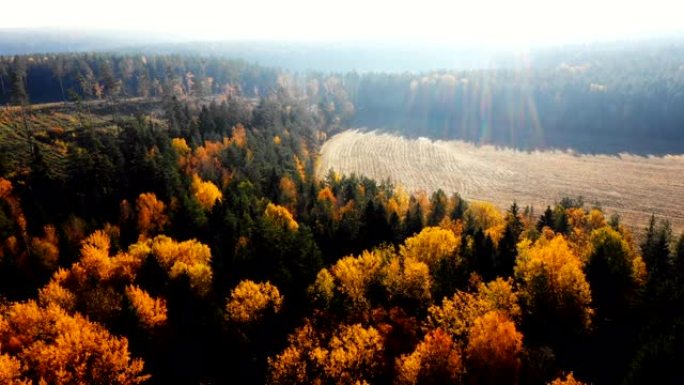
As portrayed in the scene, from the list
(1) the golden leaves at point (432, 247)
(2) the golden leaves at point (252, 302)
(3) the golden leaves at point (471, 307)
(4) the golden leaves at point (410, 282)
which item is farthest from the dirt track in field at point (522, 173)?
(2) the golden leaves at point (252, 302)

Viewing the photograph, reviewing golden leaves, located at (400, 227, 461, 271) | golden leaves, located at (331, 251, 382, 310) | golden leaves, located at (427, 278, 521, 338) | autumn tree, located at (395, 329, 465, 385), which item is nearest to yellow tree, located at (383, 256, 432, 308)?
golden leaves, located at (331, 251, 382, 310)

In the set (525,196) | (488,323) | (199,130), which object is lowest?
(525,196)

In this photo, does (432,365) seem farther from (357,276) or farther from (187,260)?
(187,260)

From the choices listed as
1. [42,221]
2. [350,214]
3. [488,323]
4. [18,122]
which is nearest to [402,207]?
[350,214]

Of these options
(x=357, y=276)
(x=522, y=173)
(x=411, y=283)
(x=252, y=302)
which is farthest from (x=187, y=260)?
(x=522, y=173)

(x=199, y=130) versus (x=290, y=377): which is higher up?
(x=199, y=130)

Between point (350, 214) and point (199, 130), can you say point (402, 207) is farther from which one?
point (199, 130)
